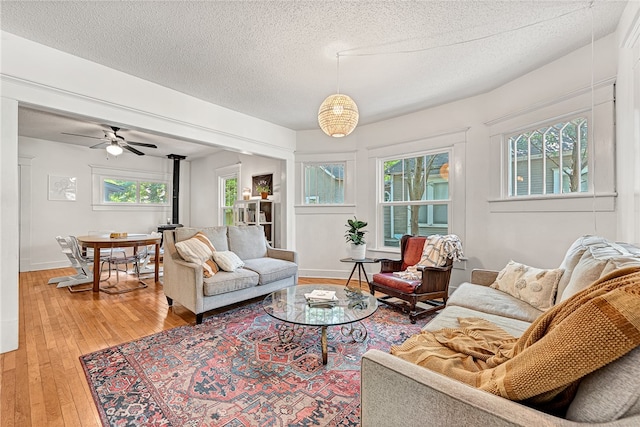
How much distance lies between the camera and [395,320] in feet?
9.64

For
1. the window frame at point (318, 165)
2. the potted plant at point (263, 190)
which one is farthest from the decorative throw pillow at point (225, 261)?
the potted plant at point (263, 190)

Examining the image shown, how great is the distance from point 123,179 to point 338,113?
20.4 feet

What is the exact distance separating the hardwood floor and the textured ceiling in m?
2.66

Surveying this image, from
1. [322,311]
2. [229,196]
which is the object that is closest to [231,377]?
[322,311]

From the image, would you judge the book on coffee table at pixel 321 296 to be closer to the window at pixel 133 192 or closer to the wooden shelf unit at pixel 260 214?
the wooden shelf unit at pixel 260 214

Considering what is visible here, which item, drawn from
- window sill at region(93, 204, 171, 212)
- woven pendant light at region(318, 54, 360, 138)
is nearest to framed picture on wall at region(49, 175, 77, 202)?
window sill at region(93, 204, 171, 212)

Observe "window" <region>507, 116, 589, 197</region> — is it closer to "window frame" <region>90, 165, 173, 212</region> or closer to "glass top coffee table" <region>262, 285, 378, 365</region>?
"glass top coffee table" <region>262, 285, 378, 365</region>

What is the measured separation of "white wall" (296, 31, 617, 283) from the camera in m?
2.60

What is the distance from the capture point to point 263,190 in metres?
5.69

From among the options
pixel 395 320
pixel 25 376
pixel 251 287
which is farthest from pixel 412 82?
pixel 25 376

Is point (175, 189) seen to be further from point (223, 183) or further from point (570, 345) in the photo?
point (570, 345)

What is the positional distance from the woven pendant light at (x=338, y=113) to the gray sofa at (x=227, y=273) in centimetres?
188

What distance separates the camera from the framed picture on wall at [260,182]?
18.6ft

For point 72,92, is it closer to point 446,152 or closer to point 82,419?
point 82,419
